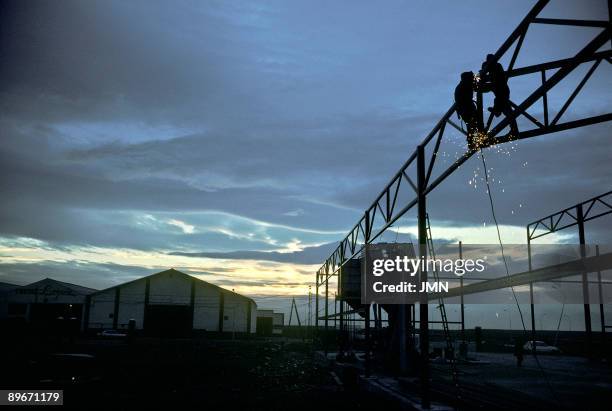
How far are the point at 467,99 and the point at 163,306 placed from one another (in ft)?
152

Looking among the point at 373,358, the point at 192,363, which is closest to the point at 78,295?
the point at 192,363

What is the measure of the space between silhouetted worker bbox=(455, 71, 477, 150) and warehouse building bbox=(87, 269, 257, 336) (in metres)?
45.1

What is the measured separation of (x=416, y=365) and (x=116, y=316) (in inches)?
1562

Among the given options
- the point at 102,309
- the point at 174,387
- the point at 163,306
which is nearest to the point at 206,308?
the point at 163,306

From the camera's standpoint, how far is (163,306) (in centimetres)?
4884

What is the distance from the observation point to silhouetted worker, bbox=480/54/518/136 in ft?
23.6

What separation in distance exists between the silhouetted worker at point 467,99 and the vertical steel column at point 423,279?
2.92m

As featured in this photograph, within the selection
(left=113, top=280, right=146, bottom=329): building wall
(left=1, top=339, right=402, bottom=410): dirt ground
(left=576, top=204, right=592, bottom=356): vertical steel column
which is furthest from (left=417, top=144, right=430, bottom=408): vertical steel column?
(left=113, top=280, right=146, bottom=329): building wall

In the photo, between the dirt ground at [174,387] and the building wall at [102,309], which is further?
the building wall at [102,309]

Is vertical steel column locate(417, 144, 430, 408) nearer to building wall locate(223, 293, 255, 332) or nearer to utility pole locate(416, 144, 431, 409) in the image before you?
utility pole locate(416, 144, 431, 409)

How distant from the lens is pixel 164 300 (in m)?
48.9

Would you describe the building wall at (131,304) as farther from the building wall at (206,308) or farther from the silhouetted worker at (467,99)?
the silhouetted worker at (467,99)

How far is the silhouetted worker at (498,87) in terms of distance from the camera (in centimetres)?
721

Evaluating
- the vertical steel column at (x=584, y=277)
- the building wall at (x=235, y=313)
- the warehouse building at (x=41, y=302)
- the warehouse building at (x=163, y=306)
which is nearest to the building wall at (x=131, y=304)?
the warehouse building at (x=163, y=306)
